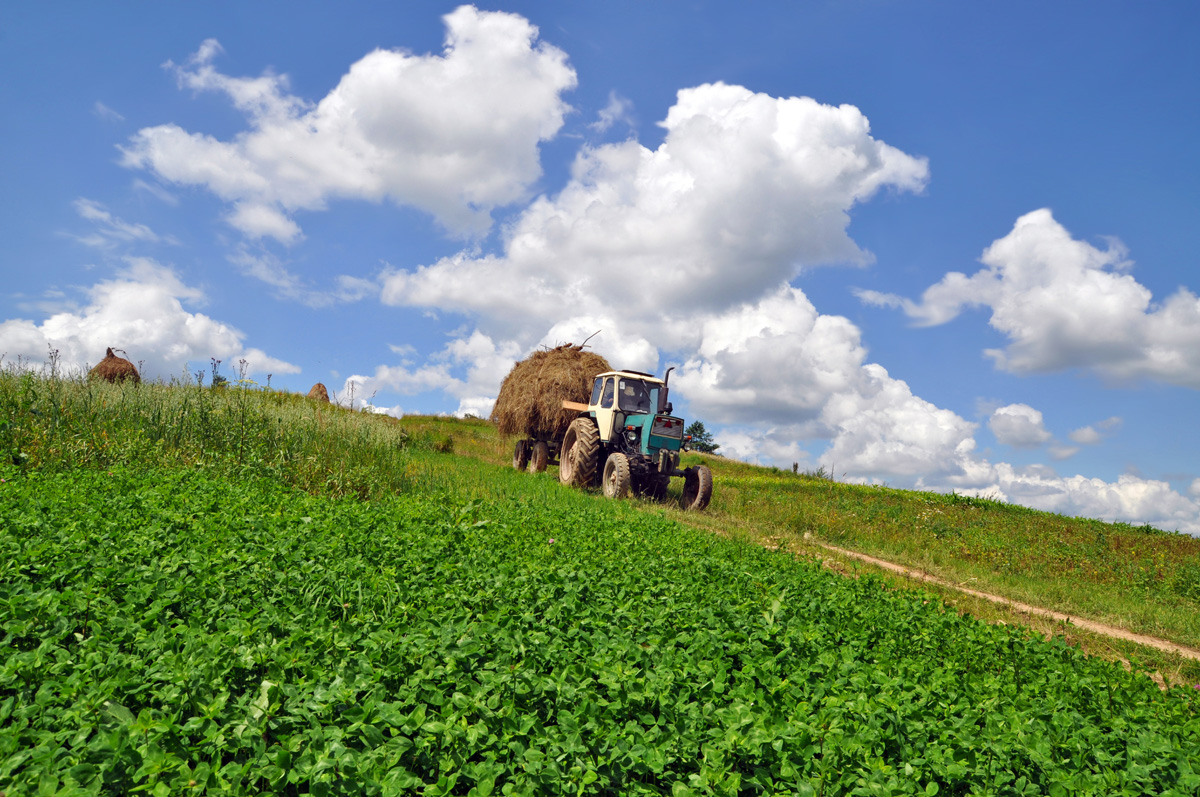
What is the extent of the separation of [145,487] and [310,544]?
357cm

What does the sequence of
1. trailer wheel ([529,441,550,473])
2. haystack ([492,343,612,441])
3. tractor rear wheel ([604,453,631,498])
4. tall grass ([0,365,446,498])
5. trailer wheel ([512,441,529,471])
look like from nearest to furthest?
1. tall grass ([0,365,446,498])
2. tractor rear wheel ([604,453,631,498])
3. haystack ([492,343,612,441])
4. trailer wheel ([529,441,550,473])
5. trailer wheel ([512,441,529,471])

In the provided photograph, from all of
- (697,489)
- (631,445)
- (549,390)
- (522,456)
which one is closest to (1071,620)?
(697,489)

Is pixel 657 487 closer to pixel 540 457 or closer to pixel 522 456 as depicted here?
pixel 540 457

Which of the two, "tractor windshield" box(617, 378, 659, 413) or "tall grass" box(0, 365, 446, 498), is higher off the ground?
"tractor windshield" box(617, 378, 659, 413)

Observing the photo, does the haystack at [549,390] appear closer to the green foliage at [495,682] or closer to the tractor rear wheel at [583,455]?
the tractor rear wheel at [583,455]

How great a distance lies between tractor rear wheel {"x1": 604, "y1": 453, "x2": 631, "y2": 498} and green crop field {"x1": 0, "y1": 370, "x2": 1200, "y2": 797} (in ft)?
19.1

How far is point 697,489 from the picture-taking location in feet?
45.4

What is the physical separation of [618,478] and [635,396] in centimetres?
245

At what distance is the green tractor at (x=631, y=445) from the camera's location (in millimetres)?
13078

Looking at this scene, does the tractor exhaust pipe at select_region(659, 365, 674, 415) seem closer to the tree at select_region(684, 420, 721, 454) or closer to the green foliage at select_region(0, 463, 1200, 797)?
the green foliage at select_region(0, 463, 1200, 797)

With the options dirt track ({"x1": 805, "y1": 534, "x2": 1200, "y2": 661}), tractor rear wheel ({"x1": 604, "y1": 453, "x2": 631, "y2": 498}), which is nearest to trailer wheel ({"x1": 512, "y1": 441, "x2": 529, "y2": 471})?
tractor rear wheel ({"x1": 604, "y1": 453, "x2": 631, "y2": 498})

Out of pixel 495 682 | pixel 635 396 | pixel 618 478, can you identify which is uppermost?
pixel 635 396

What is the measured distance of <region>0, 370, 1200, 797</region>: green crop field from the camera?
2.62 m

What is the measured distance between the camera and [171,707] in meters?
2.86
